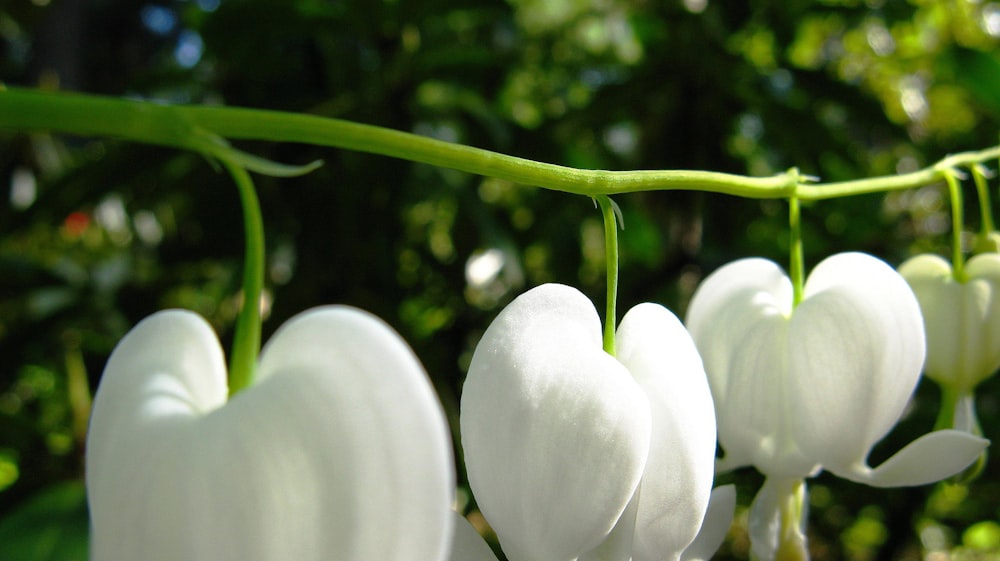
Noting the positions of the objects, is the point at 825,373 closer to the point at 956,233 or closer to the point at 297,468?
the point at 956,233

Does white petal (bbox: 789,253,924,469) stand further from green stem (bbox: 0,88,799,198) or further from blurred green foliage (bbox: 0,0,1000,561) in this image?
blurred green foliage (bbox: 0,0,1000,561)

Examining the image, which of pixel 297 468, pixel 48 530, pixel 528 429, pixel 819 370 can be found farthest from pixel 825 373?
pixel 48 530

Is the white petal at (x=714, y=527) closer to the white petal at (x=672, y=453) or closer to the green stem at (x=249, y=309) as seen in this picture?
the white petal at (x=672, y=453)

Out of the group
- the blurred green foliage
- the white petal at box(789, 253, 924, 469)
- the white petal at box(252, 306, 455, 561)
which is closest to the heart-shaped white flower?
the white petal at box(789, 253, 924, 469)

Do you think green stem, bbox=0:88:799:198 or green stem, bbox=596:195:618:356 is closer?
green stem, bbox=0:88:799:198

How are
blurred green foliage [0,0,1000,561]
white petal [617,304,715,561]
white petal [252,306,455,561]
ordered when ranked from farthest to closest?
blurred green foliage [0,0,1000,561]
white petal [617,304,715,561]
white petal [252,306,455,561]

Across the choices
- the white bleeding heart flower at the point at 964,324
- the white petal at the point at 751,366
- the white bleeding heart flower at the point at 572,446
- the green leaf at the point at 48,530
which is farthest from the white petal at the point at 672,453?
the green leaf at the point at 48,530

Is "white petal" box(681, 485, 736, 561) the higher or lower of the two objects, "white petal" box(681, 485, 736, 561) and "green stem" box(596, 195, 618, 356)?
the lower
